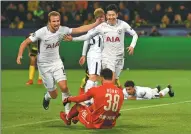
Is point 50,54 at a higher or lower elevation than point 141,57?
higher

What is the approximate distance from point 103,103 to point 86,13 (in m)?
17.4

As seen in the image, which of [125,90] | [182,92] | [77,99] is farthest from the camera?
[182,92]

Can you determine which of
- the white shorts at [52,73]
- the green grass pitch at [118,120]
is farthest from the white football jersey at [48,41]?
the green grass pitch at [118,120]

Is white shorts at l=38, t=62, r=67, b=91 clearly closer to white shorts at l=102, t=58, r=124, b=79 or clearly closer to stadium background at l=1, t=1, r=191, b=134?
white shorts at l=102, t=58, r=124, b=79

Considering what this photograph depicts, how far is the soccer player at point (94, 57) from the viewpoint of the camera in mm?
14820

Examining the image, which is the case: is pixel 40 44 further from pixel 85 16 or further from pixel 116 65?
pixel 85 16

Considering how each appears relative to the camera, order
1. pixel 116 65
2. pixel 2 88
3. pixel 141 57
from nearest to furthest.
Result: pixel 116 65 → pixel 2 88 → pixel 141 57

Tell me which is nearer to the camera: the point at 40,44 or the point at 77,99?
the point at 77,99

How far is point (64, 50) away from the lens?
89.0ft

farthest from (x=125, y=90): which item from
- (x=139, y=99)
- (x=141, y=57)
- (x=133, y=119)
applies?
(x=141, y=57)

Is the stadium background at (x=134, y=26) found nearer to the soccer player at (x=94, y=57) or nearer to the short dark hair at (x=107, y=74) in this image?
the soccer player at (x=94, y=57)

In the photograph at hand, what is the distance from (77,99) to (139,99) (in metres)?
5.93

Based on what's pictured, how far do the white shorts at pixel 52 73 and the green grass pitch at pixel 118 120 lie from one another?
0.78m

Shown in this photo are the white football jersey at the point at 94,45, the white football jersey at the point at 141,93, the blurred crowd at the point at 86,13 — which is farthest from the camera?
the blurred crowd at the point at 86,13
